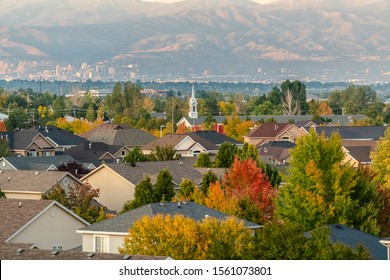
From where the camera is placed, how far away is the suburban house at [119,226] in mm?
34844

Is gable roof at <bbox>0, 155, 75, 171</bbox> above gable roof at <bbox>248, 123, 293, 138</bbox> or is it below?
above

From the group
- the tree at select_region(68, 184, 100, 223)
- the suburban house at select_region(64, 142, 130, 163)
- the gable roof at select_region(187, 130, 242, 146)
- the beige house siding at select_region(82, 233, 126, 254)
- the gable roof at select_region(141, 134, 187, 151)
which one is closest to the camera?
the beige house siding at select_region(82, 233, 126, 254)

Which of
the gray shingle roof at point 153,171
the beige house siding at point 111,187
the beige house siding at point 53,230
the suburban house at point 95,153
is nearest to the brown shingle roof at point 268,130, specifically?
the suburban house at point 95,153

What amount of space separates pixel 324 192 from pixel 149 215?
49.3ft

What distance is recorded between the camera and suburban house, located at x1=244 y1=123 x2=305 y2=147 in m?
127

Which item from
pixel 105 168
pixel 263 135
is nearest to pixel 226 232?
pixel 105 168

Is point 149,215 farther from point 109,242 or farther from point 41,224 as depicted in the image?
point 41,224

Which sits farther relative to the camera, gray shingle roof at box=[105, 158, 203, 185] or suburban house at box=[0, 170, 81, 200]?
gray shingle roof at box=[105, 158, 203, 185]

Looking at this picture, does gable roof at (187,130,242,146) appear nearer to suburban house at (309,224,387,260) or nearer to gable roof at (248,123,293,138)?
gable roof at (248,123,293,138)

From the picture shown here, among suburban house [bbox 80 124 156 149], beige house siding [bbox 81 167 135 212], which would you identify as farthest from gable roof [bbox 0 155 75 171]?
suburban house [bbox 80 124 156 149]

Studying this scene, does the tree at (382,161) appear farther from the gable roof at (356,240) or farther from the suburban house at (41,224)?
the suburban house at (41,224)

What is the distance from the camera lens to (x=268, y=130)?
129 m

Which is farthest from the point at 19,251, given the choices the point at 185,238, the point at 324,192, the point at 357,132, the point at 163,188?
the point at 357,132

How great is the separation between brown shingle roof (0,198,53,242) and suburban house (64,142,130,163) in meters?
44.7
